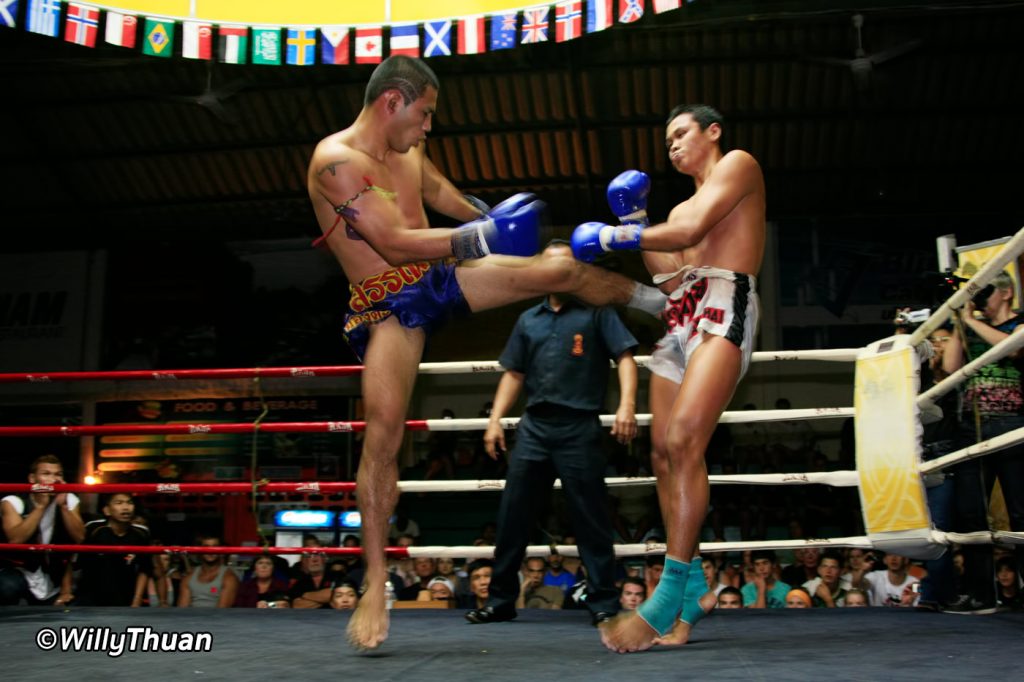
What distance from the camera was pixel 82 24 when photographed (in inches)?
212

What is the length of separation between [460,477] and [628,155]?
3365 millimetres

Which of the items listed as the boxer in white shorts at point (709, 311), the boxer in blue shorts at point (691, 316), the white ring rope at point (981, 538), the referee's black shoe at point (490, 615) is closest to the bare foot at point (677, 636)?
the boxer in blue shorts at point (691, 316)

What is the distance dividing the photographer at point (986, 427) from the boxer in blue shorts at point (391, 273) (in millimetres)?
1591

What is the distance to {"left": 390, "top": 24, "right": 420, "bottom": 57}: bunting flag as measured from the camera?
5.45m

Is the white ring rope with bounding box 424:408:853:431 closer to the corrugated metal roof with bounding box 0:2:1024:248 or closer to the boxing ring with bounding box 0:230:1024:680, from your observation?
the boxing ring with bounding box 0:230:1024:680

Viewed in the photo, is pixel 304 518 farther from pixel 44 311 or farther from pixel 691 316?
pixel 691 316

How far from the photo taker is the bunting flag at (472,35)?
5477 millimetres

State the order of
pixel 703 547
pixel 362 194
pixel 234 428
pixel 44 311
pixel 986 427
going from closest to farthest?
1. pixel 362 194
2. pixel 703 547
3. pixel 986 427
4. pixel 234 428
5. pixel 44 311

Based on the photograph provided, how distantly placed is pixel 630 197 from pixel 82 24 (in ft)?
14.0

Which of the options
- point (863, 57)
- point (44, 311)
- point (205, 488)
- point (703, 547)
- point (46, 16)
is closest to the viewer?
point (703, 547)

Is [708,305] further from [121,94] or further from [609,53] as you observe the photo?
[121,94]

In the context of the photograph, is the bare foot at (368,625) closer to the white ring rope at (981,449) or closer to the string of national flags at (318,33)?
the white ring rope at (981,449)

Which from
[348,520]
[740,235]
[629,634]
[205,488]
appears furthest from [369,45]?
[348,520]

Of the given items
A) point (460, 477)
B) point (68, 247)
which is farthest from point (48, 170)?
point (460, 477)
